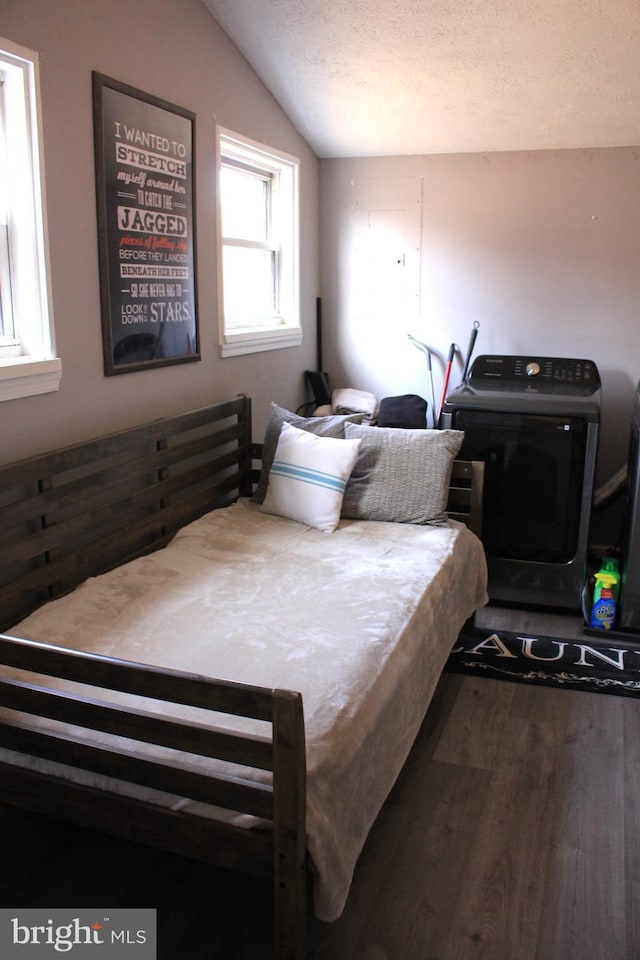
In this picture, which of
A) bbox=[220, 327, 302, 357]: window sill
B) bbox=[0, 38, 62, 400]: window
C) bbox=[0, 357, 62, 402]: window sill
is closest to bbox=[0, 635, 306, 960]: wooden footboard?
bbox=[0, 357, 62, 402]: window sill

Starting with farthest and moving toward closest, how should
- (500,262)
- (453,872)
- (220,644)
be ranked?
(500,262) → (220,644) → (453,872)

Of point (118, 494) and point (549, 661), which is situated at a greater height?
point (118, 494)

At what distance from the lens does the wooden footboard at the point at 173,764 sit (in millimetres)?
1473

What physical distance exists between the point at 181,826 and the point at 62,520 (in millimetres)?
1078

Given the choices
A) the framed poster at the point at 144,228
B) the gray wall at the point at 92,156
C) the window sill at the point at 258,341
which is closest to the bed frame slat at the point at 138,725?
the gray wall at the point at 92,156

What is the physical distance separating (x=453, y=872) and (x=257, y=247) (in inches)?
113

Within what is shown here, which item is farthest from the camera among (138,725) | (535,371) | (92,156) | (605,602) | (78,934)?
(535,371)

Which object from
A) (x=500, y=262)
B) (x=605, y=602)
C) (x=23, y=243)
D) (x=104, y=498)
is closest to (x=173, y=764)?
(x=104, y=498)

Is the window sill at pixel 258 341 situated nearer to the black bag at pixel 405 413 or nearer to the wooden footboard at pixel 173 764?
the black bag at pixel 405 413

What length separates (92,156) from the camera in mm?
2521

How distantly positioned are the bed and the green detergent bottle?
494 mm

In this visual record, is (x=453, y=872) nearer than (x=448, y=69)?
Yes

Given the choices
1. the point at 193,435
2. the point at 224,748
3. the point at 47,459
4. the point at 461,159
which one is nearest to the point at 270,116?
the point at 461,159

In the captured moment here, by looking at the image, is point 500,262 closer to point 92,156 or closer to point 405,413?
point 405,413
